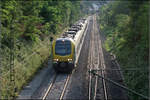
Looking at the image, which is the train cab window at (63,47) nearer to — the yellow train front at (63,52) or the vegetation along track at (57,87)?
the yellow train front at (63,52)

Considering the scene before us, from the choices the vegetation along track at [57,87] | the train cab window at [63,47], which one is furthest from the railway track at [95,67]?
the train cab window at [63,47]

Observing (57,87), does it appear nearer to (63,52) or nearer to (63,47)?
(63,52)

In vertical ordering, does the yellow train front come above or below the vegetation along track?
above

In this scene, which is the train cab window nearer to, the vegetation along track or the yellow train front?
the yellow train front

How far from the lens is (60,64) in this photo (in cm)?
1387

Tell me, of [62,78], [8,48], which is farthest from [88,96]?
[8,48]

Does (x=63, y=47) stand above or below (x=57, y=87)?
above

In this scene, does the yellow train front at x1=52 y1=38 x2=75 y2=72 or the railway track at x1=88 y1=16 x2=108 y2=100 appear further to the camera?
the yellow train front at x1=52 y1=38 x2=75 y2=72

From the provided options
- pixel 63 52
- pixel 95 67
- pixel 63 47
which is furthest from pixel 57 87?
pixel 95 67

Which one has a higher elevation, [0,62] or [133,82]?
[0,62]

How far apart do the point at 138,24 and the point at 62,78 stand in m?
9.70

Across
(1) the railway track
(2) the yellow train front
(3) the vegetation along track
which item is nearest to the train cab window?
(2) the yellow train front

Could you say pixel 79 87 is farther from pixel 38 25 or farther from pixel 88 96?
pixel 38 25

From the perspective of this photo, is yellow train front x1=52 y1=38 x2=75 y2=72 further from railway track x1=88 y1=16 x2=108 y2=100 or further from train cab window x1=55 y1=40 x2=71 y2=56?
railway track x1=88 y1=16 x2=108 y2=100
